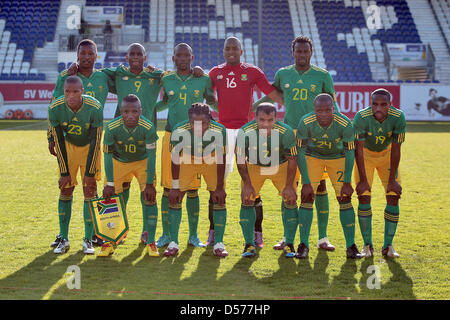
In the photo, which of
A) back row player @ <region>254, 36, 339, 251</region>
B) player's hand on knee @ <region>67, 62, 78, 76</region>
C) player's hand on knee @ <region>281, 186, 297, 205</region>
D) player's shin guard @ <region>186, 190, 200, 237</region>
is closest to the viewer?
player's hand on knee @ <region>281, 186, 297, 205</region>

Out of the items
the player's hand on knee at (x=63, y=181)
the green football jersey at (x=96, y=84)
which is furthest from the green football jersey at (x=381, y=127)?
the player's hand on knee at (x=63, y=181)

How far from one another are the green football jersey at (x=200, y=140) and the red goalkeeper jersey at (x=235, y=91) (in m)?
0.61

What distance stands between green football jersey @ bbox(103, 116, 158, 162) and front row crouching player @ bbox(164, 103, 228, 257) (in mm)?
255

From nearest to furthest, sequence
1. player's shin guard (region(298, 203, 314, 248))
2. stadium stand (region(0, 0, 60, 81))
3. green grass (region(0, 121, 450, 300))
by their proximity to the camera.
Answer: green grass (region(0, 121, 450, 300))
player's shin guard (region(298, 203, 314, 248))
stadium stand (region(0, 0, 60, 81))

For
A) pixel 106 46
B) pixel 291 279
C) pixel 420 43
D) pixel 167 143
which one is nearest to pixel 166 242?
pixel 167 143

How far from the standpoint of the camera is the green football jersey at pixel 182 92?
602 centimetres

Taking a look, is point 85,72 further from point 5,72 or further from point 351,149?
point 5,72

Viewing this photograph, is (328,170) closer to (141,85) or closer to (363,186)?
(363,186)

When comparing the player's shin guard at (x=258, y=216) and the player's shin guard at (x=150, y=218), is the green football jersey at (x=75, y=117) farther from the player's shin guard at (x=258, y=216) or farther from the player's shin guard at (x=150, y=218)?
the player's shin guard at (x=258, y=216)

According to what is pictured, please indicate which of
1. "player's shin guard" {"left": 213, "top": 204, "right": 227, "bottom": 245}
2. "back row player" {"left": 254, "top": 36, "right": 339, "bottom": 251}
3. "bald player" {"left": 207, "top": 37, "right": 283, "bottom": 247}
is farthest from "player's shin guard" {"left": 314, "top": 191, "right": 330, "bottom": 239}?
"player's shin guard" {"left": 213, "top": 204, "right": 227, "bottom": 245}

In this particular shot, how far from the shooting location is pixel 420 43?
29891mm

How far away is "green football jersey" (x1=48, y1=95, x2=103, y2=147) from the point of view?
5.56 metres

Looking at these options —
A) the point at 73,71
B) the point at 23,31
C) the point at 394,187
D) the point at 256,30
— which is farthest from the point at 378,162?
the point at 23,31

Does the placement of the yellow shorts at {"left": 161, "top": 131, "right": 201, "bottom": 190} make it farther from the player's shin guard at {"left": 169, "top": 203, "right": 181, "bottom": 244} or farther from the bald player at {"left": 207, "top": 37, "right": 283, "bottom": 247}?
the bald player at {"left": 207, "top": 37, "right": 283, "bottom": 247}
